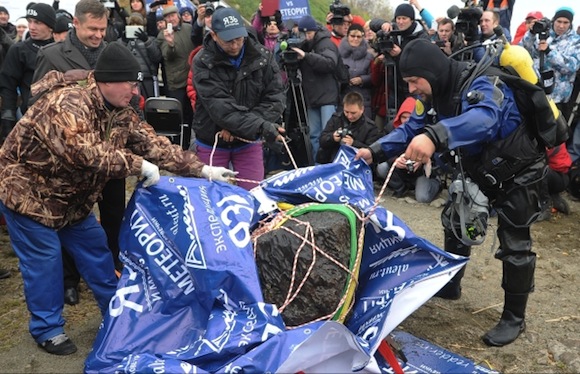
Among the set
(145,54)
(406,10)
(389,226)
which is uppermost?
(406,10)

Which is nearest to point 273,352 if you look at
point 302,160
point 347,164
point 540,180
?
point 347,164

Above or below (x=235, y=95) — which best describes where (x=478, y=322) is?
below

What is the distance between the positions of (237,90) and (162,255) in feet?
5.81

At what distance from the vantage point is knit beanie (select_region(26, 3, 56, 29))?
520 centimetres

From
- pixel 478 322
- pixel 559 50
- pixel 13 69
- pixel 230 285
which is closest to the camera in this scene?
pixel 230 285

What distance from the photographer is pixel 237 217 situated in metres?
3.12

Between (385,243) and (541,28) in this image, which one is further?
(541,28)

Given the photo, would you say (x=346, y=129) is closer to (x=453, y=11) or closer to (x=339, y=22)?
(x=453, y=11)

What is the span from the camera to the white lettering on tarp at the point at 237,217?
9.82 feet

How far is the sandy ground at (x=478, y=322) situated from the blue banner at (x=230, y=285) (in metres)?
0.65

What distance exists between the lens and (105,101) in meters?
3.27

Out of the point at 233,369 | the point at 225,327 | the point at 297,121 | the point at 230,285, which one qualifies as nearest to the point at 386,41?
the point at 297,121

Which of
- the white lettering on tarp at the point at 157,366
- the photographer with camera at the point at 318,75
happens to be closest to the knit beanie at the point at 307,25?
the photographer with camera at the point at 318,75

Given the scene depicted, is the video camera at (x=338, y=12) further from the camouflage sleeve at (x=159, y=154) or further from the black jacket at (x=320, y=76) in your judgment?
the camouflage sleeve at (x=159, y=154)
